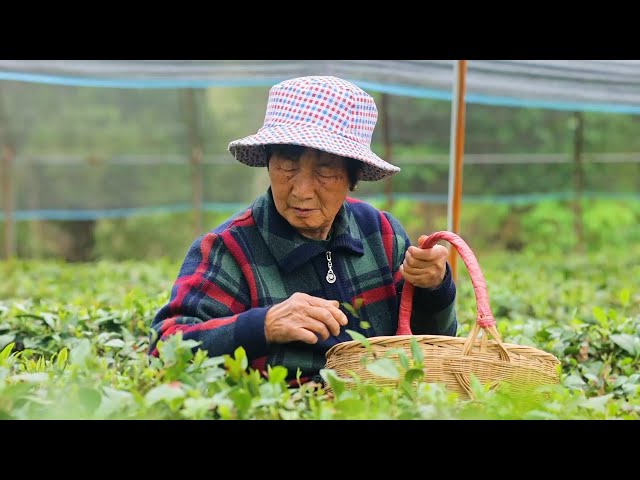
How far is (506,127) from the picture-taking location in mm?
13961

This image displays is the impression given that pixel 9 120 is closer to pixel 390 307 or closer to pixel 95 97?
pixel 95 97

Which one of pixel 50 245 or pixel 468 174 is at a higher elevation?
pixel 468 174

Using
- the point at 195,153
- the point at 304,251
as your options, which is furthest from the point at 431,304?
the point at 195,153

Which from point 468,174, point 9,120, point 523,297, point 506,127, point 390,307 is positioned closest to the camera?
point 390,307

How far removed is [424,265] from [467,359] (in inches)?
19.6

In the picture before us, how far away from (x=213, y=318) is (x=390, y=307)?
2.01ft

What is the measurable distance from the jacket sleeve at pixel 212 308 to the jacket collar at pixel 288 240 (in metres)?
0.13

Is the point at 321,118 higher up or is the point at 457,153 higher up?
the point at 321,118

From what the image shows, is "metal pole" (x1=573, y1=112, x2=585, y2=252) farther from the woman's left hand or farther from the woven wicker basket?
the woven wicker basket

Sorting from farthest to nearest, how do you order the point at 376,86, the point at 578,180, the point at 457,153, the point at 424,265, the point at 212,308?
the point at 578,180 < the point at 376,86 < the point at 457,153 < the point at 424,265 < the point at 212,308

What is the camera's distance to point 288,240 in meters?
2.78

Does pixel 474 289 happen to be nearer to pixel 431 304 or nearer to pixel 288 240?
pixel 431 304

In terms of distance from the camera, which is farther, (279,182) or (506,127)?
(506,127)
